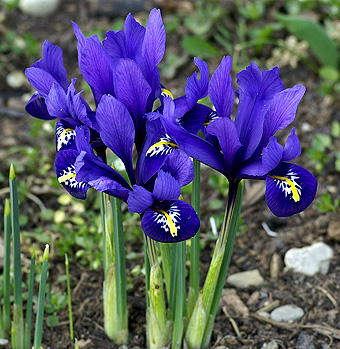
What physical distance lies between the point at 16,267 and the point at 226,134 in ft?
3.25

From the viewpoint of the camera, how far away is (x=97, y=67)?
5.61ft

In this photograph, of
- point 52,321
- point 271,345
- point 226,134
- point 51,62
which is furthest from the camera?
point 52,321

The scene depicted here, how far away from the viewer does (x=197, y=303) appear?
1.99 meters

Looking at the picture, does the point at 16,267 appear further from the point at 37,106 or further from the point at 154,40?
the point at 154,40

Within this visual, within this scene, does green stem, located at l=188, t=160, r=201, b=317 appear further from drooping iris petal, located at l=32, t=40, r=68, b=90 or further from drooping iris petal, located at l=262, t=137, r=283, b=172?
drooping iris petal, located at l=32, t=40, r=68, b=90

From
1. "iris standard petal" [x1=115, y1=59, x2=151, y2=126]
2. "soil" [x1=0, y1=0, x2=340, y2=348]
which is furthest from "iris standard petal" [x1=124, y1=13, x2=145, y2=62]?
"soil" [x1=0, y1=0, x2=340, y2=348]

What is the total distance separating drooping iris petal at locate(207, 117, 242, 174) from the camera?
1.62 metres

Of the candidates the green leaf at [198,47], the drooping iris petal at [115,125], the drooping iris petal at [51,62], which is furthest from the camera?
the green leaf at [198,47]

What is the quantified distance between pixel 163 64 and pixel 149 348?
2925mm

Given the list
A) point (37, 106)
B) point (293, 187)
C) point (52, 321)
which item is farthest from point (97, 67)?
point (52, 321)

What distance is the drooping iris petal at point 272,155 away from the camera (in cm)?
157

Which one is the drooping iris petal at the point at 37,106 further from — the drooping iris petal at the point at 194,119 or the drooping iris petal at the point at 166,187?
the drooping iris petal at the point at 166,187

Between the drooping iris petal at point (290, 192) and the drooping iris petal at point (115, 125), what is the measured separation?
0.46 metres

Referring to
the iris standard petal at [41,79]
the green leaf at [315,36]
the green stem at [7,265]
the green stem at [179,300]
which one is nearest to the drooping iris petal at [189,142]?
the green stem at [179,300]
